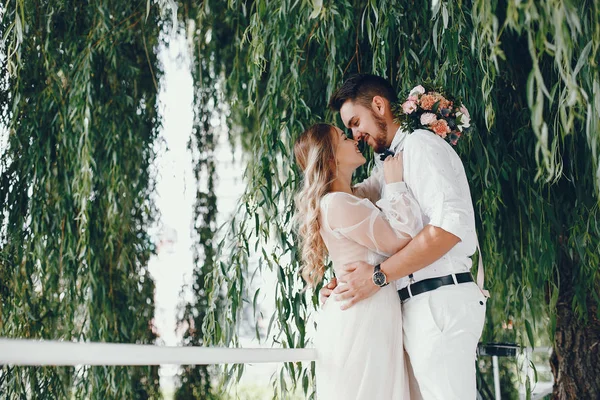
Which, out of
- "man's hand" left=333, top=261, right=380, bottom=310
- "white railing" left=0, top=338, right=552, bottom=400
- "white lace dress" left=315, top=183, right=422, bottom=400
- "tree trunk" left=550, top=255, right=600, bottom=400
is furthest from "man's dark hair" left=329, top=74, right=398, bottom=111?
"tree trunk" left=550, top=255, right=600, bottom=400

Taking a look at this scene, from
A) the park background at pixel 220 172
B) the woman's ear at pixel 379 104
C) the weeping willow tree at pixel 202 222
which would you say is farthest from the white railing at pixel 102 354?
the weeping willow tree at pixel 202 222

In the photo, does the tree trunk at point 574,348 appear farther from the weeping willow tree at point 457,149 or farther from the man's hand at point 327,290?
the man's hand at point 327,290

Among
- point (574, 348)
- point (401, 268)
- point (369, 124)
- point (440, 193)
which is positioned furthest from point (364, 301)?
point (574, 348)

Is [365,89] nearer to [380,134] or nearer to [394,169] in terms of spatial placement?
[380,134]

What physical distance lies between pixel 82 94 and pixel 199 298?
1330 mm

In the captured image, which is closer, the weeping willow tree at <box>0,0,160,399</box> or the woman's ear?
the woman's ear

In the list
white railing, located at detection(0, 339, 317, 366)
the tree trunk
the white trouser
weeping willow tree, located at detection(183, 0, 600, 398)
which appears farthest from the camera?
the tree trunk

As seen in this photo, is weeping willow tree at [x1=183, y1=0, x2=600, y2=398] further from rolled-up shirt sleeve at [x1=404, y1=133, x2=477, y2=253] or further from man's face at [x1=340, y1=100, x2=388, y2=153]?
rolled-up shirt sleeve at [x1=404, y1=133, x2=477, y2=253]

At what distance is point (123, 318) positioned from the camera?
286 cm

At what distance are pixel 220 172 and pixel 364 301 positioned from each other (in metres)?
1.86

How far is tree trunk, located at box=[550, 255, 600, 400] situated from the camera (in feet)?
8.44

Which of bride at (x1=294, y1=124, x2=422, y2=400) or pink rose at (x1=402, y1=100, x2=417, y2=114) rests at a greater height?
pink rose at (x1=402, y1=100, x2=417, y2=114)

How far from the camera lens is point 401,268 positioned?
166cm

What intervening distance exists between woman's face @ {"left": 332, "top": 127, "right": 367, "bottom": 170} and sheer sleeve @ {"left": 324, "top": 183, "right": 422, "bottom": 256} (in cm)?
19
